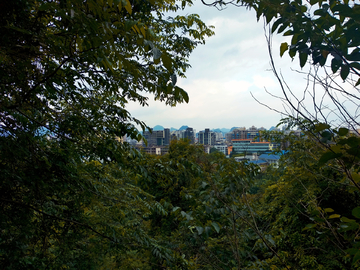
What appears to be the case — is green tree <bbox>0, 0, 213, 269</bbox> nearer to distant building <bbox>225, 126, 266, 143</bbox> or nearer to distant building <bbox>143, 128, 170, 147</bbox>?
distant building <bbox>143, 128, 170, 147</bbox>

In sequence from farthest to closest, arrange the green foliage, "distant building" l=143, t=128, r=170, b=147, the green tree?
"distant building" l=143, t=128, r=170, b=147
the green tree
the green foliage

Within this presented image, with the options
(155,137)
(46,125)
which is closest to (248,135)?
(155,137)

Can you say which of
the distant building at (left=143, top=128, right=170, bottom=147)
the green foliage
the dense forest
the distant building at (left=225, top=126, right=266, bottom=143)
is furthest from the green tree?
the distant building at (left=225, top=126, right=266, bottom=143)

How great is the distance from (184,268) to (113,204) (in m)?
1.27

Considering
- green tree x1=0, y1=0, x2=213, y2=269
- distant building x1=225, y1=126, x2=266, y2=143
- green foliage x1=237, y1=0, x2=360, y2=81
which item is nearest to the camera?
green foliage x1=237, y1=0, x2=360, y2=81

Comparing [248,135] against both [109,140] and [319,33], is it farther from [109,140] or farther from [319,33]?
[319,33]

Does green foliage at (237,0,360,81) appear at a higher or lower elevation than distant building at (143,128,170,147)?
higher

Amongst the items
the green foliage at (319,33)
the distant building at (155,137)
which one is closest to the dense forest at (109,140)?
the green foliage at (319,33)

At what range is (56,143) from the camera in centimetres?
238

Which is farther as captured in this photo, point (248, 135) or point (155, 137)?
point (248, 135)

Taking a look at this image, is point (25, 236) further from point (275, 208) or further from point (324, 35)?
point (275, 208)

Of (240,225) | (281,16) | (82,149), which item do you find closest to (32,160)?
(82,149)

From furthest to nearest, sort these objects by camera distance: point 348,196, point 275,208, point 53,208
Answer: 1. point 275,208
2. point 348,196
3. point 53,208

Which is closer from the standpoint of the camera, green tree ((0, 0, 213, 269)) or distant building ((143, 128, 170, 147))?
green tree ((0, 0, 213, 269))
